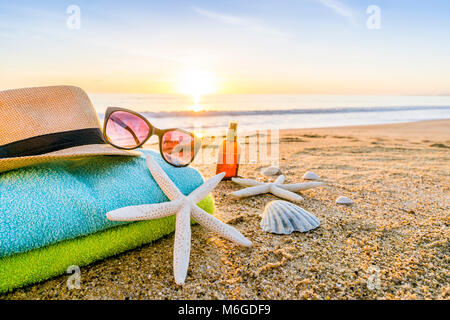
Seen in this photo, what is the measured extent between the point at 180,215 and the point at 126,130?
64 centimetres

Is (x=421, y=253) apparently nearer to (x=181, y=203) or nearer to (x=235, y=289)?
(x=235, y=289)

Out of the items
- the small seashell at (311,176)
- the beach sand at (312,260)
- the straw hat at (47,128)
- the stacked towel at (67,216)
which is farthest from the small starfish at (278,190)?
the straw hat at (47,128)

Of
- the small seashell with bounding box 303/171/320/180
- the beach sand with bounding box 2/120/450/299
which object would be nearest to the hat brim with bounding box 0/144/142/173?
the beach sand with bounding box 2/120/450/299

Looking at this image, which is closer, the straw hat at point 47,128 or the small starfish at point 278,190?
the straw hat at point 47,128

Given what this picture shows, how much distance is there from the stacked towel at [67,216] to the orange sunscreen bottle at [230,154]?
45.9 inches

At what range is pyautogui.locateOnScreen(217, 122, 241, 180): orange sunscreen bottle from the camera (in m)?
2.85

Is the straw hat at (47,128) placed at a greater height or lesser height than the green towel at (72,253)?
greater

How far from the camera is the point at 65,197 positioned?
1.49 meters

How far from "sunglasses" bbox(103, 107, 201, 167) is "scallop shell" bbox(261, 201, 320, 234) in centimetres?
64

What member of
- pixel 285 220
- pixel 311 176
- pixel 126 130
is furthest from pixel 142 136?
Result: pixel 311 176

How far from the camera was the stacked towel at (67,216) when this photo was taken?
4.46ft

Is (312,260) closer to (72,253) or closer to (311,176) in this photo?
(72,253)

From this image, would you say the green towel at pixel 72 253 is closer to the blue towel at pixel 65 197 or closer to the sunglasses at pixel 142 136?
the blue towel at pixel 65 197
